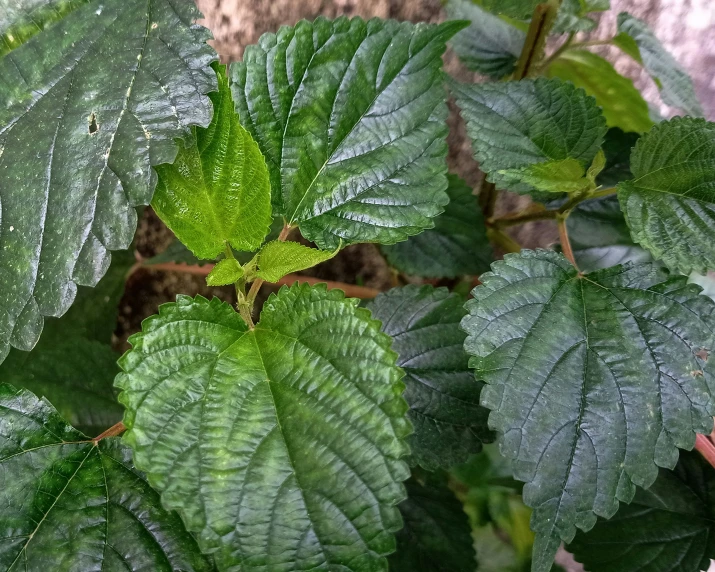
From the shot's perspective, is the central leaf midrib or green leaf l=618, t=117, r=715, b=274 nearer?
the central leaf midrib

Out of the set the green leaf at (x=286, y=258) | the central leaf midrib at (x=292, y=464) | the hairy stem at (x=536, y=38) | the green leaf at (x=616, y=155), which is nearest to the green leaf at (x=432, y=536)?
the central leaf midrib at (x=292, y=464)

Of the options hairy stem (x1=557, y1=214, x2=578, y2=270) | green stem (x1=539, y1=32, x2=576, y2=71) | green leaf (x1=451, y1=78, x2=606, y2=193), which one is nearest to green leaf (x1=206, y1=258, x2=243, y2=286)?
green leaf (x1=451, y1=78, x2=606, y2=193)

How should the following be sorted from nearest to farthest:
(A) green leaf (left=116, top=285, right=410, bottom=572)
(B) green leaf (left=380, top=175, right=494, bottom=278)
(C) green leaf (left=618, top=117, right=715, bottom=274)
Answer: (A) green leaf (left=116, top=285, right=410, bottom=572)
(C) green leaf (left=618, top=117, right=715, bottom=274)
(B) green leaf (left=380, top=175, right=494, bottom=278)

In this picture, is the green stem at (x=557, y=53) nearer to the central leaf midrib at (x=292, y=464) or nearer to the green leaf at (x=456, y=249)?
the green leaf at (x=456, y=249)

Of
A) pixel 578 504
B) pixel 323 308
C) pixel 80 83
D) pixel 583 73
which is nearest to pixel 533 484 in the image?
pixel 578 504

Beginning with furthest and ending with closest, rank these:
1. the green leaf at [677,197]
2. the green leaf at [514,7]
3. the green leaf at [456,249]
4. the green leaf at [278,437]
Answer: the green leaf at [456,249], the green leaf at [514,7], the green leaf at [677,197], the green leaf at [278,437]

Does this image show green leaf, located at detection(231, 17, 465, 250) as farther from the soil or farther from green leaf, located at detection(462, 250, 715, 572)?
the soil

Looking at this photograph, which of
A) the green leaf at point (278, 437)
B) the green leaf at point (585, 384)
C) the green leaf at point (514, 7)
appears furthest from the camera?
the green leaf at point (514, 7)
